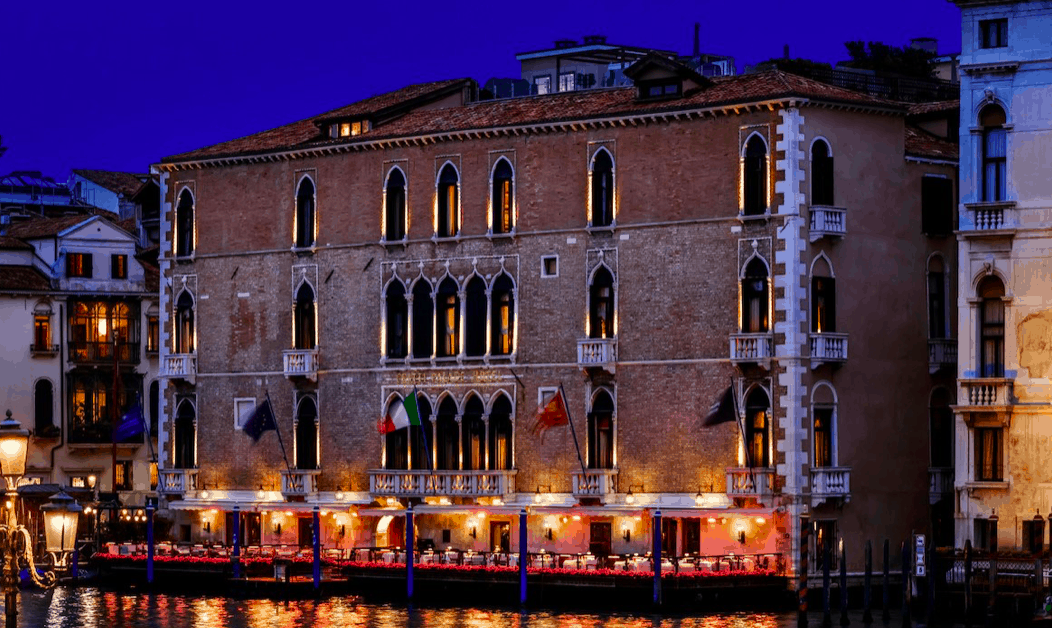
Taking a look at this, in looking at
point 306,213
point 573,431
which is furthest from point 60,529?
point 306,213

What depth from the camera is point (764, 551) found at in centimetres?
5728

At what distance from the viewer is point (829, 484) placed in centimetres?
5700

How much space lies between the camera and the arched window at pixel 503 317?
62062mm

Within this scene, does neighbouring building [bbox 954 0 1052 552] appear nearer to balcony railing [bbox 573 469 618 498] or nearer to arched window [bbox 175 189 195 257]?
balcony railing [bbox 573 469 618 498]

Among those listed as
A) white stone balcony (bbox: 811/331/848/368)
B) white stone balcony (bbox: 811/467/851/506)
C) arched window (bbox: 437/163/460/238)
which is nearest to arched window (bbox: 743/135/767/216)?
white stone balcony (bbox: 811/331/848/368)

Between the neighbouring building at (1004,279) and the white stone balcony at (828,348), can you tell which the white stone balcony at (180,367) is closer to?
the white stone balcony at (828,348)

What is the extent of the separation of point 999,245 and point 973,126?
8.22 feet

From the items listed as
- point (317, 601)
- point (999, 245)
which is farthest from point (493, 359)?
point (999, 245)

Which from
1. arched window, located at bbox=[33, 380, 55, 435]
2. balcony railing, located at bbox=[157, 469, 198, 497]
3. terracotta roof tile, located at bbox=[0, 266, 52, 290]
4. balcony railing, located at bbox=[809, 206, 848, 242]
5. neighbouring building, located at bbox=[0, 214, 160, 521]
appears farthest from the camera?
arched window, located at bbox=[33, 380, 55, 435]

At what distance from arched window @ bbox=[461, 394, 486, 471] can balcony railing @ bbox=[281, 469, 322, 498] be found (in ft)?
14.7

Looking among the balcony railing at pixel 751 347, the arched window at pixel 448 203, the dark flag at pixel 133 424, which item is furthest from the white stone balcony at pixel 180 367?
the balcony railing at pixel 751 347

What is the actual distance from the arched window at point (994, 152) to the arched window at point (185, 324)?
921 inches

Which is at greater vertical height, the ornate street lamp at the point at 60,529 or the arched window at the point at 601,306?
the arched window at the point at 601,306

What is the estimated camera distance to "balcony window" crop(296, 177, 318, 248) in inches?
2598
